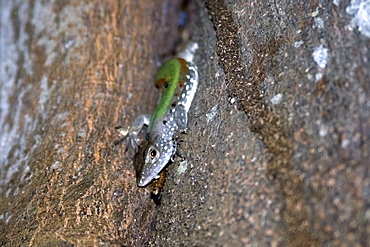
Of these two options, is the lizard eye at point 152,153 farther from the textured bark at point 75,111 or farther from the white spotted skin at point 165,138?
the textured bark at point 75,111

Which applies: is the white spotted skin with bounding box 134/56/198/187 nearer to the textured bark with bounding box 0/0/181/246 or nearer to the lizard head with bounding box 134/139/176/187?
the lizard head with bounding box 134/139/176/187

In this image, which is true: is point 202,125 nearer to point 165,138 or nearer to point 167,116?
point 165,138

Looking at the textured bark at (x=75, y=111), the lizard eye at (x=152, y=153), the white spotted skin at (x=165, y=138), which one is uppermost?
the textured bark at (x=75, y=111)

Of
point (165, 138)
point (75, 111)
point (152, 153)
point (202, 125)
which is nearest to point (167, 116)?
point (165, 138)

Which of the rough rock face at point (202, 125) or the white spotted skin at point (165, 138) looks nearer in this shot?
the rough rock face at point (202, 125)

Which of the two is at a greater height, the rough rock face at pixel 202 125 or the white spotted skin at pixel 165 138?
A: the rough rock face at pixel 202 125


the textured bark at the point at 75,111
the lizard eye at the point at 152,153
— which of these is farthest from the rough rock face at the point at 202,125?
the lizard eye at the point at 152,153

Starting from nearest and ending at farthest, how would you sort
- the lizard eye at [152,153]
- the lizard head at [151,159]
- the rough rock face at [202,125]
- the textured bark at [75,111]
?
the rough rock face at [202,125]
the textured bark at [75,111]
the lizard head at [151,159]
the lizard eye at [152,153]

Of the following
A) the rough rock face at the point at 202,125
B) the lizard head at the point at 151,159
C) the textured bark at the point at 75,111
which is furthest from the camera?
the lizard head at the point at 151,159

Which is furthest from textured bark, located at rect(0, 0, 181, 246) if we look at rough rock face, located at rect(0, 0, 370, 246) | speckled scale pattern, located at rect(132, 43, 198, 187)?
speckled scale pattern, located at rect(132, 43, 198, 187)
